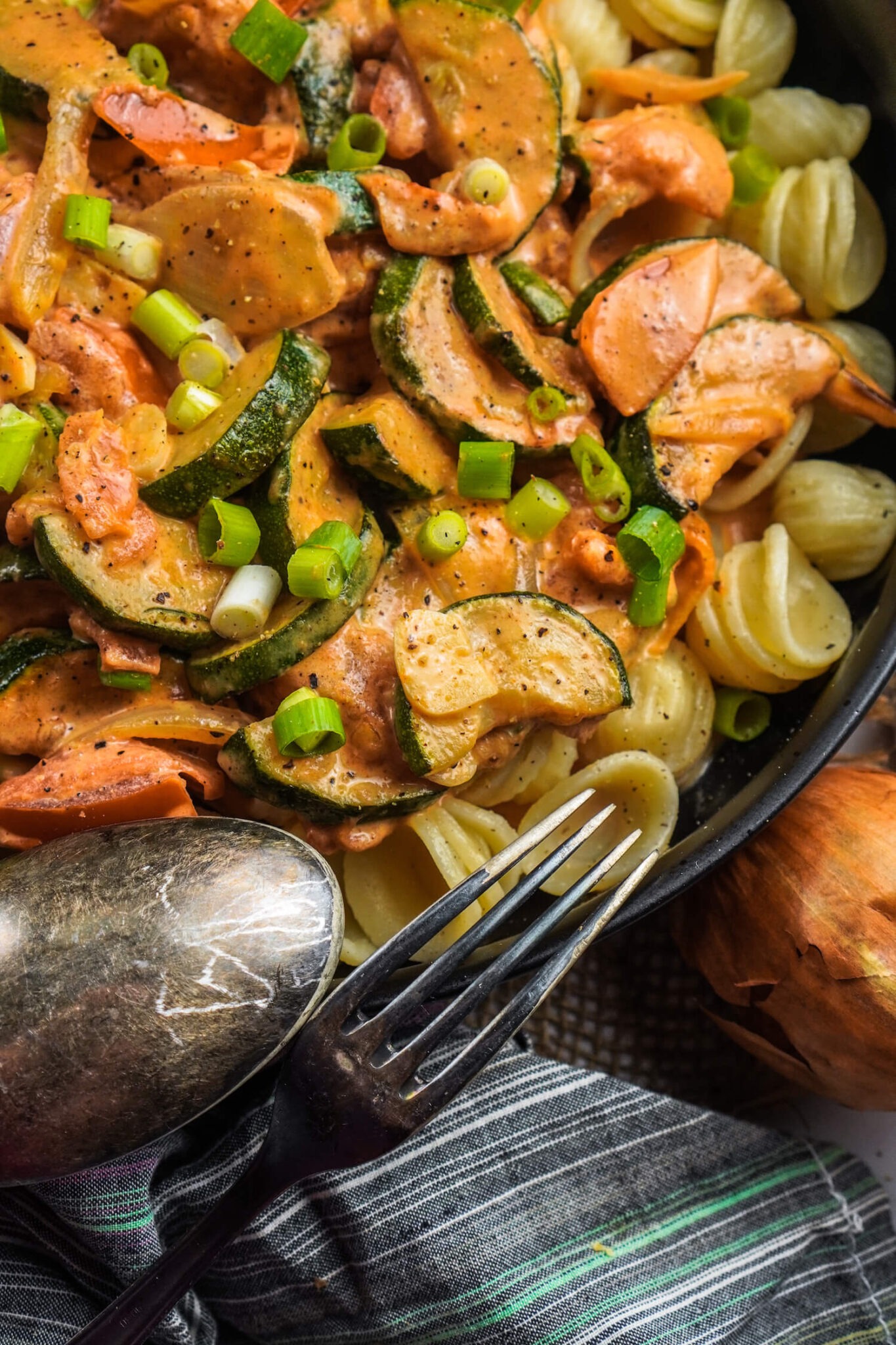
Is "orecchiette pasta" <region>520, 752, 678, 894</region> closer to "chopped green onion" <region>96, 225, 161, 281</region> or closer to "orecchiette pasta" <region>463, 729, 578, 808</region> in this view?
"orecchiette pasta" <region>463, 729, 578, 808</region>

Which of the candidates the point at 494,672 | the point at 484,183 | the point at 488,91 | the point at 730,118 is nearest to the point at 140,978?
the point at 494,672

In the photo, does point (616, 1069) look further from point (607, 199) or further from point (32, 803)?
point (607, 199)

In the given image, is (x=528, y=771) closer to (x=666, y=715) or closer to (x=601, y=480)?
(x=666, y=715)

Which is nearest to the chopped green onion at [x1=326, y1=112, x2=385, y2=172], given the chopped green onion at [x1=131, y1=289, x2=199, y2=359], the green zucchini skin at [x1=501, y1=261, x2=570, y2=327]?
the green zucchini skin at [x1=501, y1=261, x2=570, y2=327]

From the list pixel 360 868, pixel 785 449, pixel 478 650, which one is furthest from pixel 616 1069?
pixel 785 449

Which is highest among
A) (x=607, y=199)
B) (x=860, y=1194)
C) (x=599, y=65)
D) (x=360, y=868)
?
(x=599, y=65)

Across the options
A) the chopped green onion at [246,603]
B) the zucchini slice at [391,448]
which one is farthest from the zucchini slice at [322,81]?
the chopped green onion at [246,603]
